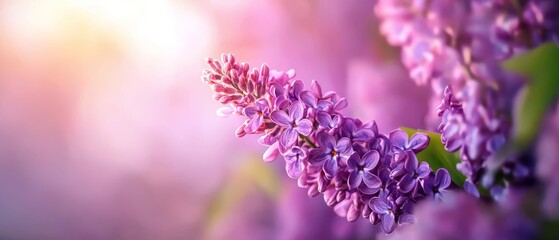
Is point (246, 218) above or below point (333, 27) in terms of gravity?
below

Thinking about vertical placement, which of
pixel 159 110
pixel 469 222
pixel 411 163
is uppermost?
pixel 159 110

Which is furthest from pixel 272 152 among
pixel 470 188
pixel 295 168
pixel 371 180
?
pixel 470 188

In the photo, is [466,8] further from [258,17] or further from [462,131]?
[258,17]

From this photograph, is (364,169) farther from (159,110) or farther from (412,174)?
(159,110)

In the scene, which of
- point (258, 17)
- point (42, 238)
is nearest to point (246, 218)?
point (258, 17)

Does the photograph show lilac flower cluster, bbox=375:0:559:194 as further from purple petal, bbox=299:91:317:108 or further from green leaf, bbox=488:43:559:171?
purple petal, bbox=299:91:317:108

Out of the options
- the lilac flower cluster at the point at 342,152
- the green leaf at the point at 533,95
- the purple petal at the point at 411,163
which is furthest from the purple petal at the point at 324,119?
the green leaf at the point at 533,95

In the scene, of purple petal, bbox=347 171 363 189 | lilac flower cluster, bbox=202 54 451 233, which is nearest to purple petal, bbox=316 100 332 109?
lilac flower cluster, bbox=202 54 451 233

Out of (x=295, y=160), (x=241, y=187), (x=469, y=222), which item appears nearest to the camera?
(x=469, y=222)
